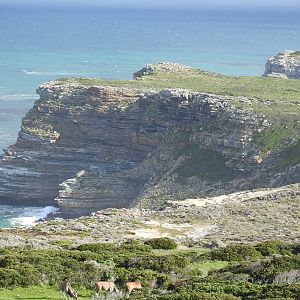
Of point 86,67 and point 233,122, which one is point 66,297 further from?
point 86,67

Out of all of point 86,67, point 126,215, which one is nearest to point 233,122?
point 126,215

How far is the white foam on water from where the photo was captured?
233 feet

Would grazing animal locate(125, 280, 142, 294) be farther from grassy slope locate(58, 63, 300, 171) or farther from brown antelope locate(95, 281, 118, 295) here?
grassy slope locate(58, 63, 300, 171)

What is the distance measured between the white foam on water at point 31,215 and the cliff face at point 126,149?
1.49 meters

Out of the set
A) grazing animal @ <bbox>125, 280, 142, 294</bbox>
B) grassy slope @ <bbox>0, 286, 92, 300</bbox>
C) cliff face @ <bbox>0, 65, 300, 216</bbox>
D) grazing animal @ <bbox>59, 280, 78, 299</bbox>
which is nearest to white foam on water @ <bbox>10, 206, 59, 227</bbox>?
cliff face @ <bbox>0, 65, 300, 216</bbox>

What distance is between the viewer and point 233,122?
6988 centimetres

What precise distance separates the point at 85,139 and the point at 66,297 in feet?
186

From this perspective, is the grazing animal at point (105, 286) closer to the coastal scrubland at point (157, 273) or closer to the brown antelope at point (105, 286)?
the brown antelope at point (105, 286)

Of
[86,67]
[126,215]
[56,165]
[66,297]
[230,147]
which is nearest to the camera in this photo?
[66,297]

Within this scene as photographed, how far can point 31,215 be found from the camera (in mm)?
73562

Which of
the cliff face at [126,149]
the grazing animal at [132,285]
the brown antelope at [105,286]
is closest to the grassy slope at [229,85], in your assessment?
the cliff face at [126,149]

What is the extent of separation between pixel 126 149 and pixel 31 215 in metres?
10.9

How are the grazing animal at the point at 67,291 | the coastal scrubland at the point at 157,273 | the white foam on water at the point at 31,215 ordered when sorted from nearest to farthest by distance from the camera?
the grazing animal at the point at 67,291 → the coastal scrubland at the point at 157,273 → the white foam on water at the point at 31,215

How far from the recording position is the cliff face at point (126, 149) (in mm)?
68562
